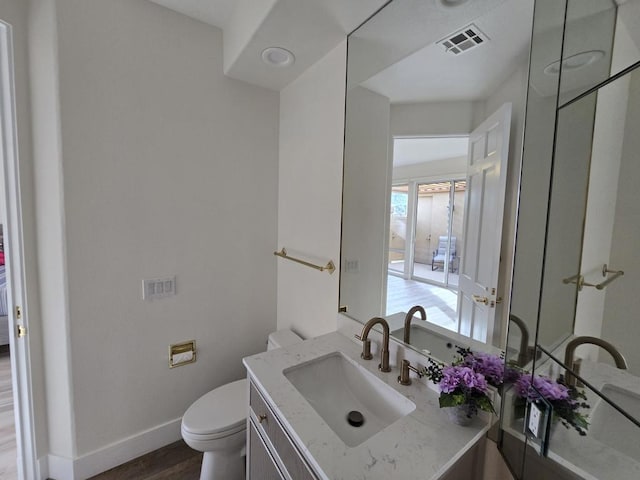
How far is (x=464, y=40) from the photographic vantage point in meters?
1.04

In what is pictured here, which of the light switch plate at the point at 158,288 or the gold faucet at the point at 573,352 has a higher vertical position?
the gold faucet at the point at 573,352

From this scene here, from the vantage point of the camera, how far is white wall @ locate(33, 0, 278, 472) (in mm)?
1381

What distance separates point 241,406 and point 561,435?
1.43 m

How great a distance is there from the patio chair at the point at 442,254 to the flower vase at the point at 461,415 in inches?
19.4

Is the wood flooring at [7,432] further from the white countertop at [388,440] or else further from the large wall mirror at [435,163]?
the large wall mirror at [435,163]

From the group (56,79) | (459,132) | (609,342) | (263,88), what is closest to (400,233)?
(459,132)

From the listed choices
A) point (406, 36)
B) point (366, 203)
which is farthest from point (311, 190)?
point (406, 36)

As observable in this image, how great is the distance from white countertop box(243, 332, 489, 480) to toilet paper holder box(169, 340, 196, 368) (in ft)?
3.06

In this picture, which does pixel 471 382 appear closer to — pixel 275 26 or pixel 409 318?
pixel 409 318

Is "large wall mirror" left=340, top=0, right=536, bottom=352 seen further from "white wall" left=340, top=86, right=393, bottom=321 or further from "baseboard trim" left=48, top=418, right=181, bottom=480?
"baseboard trim" left=48, top=418, right=181, bottom=480

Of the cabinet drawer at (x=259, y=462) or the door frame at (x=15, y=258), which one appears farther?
the door frame at (x=15, y=258)

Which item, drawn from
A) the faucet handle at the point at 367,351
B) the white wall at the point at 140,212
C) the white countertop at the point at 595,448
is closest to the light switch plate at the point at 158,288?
the white wall at the point at 140,212

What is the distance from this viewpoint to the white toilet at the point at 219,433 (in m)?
1.35

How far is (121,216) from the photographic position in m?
1.52
